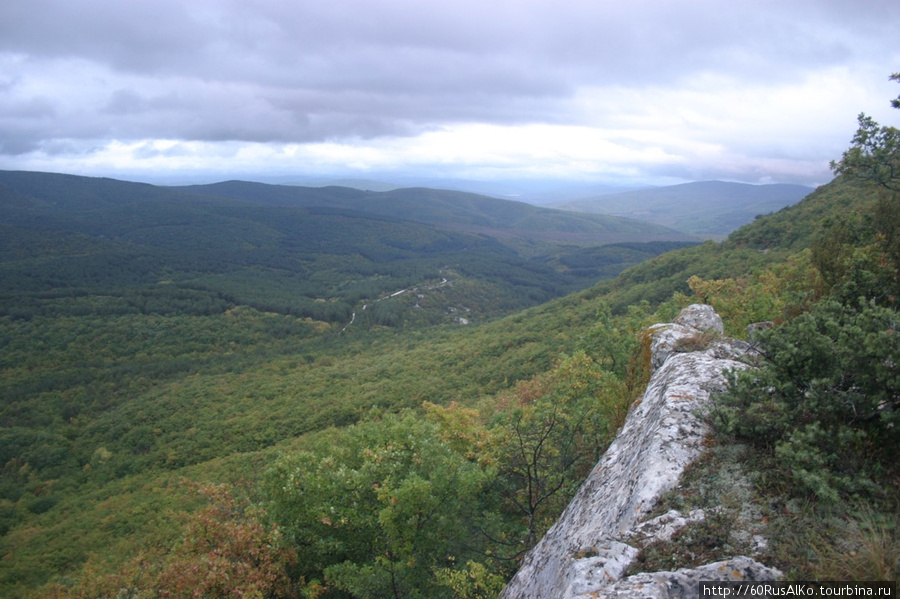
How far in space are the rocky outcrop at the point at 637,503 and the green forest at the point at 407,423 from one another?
0.39 m

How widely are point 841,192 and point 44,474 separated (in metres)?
106

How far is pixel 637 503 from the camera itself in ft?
19.9

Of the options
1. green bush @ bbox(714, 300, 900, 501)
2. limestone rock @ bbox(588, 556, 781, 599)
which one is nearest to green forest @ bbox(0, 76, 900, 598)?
green bush @ bbox(714, 300, 900, 501)

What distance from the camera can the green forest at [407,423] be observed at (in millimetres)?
5598

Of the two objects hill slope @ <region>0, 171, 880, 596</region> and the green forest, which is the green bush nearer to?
the green forest

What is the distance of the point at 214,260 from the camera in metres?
183

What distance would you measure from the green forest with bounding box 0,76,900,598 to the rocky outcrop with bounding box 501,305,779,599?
388 mm

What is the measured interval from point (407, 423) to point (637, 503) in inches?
430

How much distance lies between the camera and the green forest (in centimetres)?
560

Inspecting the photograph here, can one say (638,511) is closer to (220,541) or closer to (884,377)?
(884,377)

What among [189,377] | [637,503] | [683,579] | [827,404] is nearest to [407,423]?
[637,503]

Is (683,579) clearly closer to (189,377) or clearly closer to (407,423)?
(407,423)

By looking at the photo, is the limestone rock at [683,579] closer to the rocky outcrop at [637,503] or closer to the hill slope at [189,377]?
the rocky outcrop at [637,503]

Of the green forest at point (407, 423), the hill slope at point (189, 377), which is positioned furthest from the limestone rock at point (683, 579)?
the hill slope at point (189, 377)
